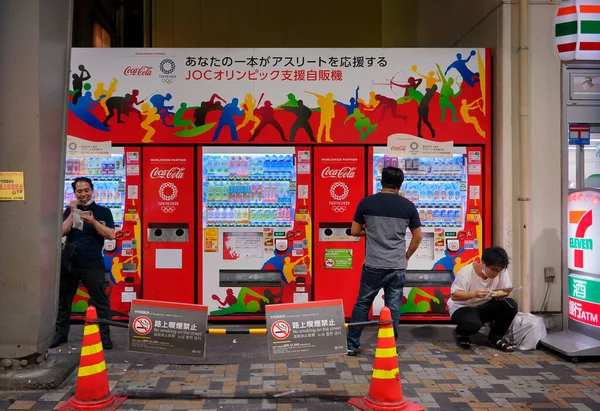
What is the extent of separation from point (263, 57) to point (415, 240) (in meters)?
3.11

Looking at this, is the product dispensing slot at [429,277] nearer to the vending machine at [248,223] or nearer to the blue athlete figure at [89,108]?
the vending machine at [248,223]

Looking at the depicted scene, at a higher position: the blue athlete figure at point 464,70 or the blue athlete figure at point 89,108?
the blue athlete figure at point 464,70

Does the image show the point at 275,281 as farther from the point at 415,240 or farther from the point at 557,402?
the point at 557,402

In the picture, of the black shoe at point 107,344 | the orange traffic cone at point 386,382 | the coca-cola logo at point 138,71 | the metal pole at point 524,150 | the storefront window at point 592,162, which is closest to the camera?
the orange traffic cone at point 386,382

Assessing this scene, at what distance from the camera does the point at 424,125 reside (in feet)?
23.6

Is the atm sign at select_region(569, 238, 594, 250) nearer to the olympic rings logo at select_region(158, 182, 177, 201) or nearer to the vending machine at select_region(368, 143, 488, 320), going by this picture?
the vending machine at select_region(368, 143, 488, 320)

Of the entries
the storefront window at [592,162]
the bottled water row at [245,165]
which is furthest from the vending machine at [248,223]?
the storefront window at [592,162]

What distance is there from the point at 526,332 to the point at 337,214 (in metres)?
2.61

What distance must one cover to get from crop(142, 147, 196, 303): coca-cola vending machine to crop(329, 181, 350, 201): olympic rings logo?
5.87ft

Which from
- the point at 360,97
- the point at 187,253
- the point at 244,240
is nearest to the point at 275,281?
the point at 244,240

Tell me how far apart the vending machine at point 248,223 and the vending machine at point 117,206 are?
876 mm

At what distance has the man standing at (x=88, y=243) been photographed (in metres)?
6.04

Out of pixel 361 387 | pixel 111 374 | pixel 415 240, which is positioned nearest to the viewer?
pixel 361 387

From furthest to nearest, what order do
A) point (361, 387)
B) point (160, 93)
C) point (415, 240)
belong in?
point (160, 93) → point (415, 240) → point (361, 387)
